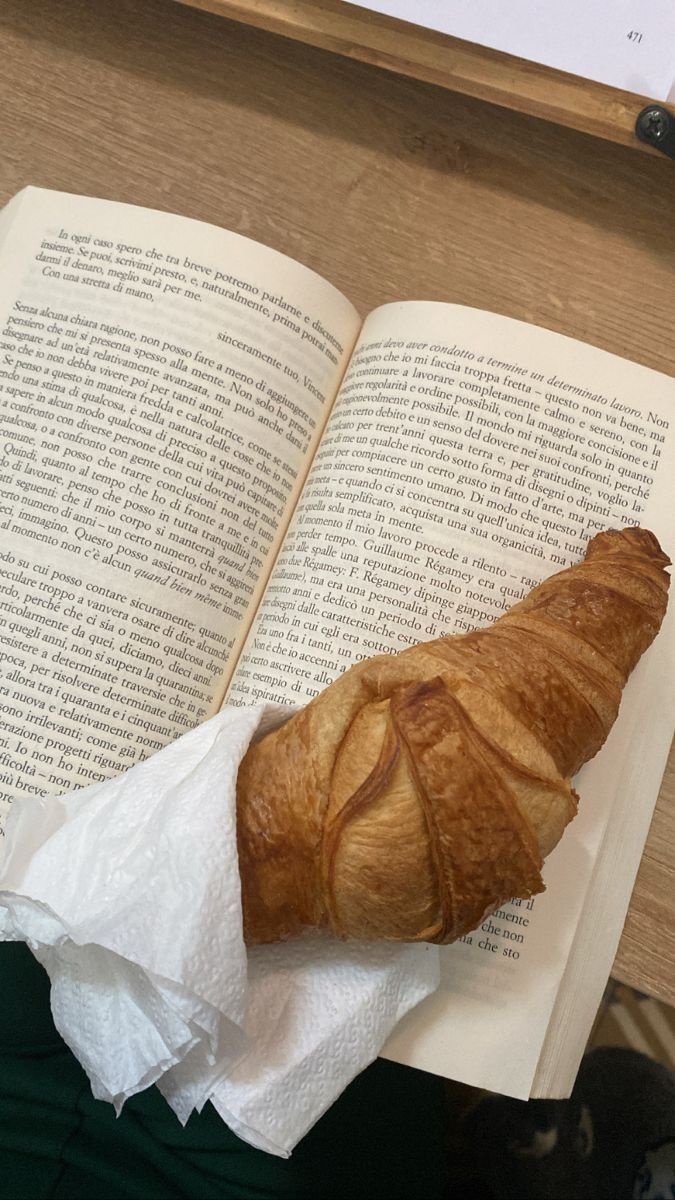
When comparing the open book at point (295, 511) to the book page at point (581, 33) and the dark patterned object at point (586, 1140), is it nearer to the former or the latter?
the book page at point (581, 33)

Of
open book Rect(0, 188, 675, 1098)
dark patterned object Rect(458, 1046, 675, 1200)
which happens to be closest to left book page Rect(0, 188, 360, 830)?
open book Rect(0, 188, 675, 1098)

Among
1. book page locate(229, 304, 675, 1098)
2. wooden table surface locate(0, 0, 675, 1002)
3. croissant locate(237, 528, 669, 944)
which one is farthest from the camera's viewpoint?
wooden table surface locate(0, 0, 675, 1002)

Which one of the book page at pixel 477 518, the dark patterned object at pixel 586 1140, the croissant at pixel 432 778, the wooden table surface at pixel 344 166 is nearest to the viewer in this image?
the croissant at pixel 432 778

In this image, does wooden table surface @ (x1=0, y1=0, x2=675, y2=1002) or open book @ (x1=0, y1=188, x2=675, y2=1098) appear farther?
wooden table surface @ (x1=0, y1=0, x2=675, y2=1002)

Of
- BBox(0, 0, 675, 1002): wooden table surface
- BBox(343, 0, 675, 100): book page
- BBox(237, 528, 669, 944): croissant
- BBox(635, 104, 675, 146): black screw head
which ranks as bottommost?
BBox(237, 528, 669, 944): croissant

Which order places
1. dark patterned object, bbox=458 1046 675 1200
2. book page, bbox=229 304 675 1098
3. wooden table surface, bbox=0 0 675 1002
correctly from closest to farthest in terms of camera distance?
book page, bbox=229 304 675 1098, wooden table surface, bbox=0 0 675 1002, dark patterned object, bbox=458 1046 675 1200

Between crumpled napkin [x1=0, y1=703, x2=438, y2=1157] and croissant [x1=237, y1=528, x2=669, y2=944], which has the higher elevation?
croissant [x1=237, y1=528, x2=669, y2=944]

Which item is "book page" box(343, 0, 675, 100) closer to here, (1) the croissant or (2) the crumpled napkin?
(1) the croissant

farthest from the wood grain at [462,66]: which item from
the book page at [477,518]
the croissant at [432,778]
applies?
the croissant at [432,778]
